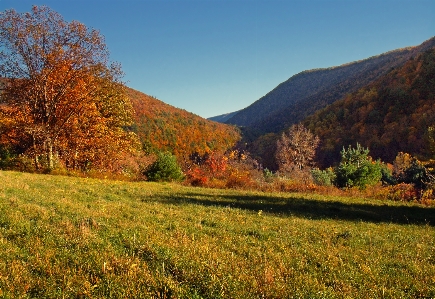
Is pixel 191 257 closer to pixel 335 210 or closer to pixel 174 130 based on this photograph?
pixel 335 210

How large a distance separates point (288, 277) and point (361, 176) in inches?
1207

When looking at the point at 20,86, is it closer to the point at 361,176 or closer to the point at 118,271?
the point at 118,271

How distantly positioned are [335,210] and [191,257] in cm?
1389

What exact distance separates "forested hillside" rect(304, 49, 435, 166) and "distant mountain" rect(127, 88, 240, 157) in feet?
164

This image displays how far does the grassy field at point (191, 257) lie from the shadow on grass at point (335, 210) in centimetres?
356

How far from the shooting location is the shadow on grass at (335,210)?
16.1 metres

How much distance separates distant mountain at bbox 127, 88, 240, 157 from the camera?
130m

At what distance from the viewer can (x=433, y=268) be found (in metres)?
7.45

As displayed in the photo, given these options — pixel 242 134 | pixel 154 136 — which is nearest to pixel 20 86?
pixel 154 136

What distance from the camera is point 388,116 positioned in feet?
338

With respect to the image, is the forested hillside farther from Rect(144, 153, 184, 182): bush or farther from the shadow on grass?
Rect(144, 153, 184, 182): bush

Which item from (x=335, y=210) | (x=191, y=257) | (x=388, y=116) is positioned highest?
(x=388, y=116)

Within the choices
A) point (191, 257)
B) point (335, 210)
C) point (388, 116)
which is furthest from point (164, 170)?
point (388, 116)

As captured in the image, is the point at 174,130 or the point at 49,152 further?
the point at 174,130
